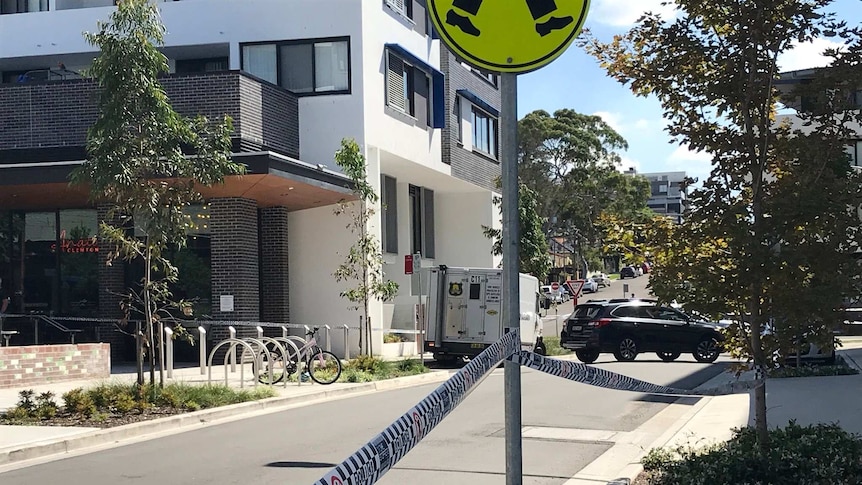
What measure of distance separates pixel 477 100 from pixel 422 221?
16.7 ft

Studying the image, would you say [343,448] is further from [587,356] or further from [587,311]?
[587,356]

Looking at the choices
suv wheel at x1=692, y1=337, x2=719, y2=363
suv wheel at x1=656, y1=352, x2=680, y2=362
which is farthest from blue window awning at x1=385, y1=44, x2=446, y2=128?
suv wheel at x1=692, y1=337, x2=719, y2=363

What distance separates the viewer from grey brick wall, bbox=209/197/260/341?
905 inches

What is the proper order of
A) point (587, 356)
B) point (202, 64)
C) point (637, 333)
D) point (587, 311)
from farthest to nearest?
point (202, 64), point (587, 356), point (587, 311), point (637, 333)

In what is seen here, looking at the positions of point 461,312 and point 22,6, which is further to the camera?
point 22,6

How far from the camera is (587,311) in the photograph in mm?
25984

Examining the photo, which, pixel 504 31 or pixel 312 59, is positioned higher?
pixel 312 59

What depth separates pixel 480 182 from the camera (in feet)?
120

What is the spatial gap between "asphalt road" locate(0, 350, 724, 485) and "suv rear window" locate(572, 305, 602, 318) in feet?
31.7

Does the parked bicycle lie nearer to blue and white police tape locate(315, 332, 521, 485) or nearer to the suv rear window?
the suv rear window

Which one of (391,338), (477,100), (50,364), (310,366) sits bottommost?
(391,338)

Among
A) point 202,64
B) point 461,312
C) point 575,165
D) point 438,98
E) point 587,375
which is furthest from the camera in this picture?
point 575,165

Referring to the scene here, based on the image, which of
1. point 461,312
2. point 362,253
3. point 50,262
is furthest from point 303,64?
point 50,262

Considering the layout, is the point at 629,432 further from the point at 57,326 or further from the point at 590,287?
the point at 590,287
